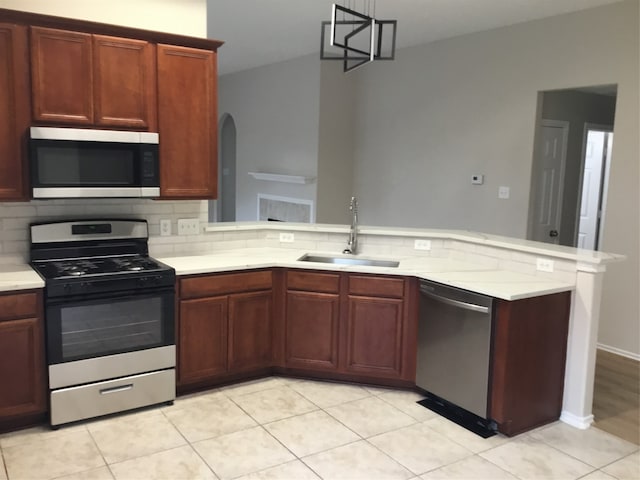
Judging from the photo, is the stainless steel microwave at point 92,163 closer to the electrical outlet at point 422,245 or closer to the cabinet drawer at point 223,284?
the cabinet drawer at point 223,284

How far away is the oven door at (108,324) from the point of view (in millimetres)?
2924

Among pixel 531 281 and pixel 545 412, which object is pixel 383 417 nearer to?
pixel 545 412

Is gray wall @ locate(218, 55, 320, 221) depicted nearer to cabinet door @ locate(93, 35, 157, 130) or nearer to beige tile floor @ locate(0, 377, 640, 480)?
cabinet door @ locate(93, 35, 157, 130)

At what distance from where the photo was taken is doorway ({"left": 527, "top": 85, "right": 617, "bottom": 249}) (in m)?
5.42

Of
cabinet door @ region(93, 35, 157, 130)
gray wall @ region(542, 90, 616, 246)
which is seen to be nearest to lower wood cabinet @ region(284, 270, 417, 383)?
cabinet door @ region(93, 35, 157, 130)

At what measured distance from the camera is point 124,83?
3.26 metres

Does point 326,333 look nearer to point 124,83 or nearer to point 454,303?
point 454,303

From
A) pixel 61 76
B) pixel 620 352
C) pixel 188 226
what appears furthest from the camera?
pixel 620 352

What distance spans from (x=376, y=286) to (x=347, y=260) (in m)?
→ 0.46

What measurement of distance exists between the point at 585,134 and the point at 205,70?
4.34 m

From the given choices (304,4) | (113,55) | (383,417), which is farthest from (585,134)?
(113,55)

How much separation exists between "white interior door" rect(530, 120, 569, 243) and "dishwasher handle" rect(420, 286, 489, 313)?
104 inches

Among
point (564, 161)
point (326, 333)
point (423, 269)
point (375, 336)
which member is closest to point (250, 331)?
point (326, 333)

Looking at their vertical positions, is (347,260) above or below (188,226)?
below
